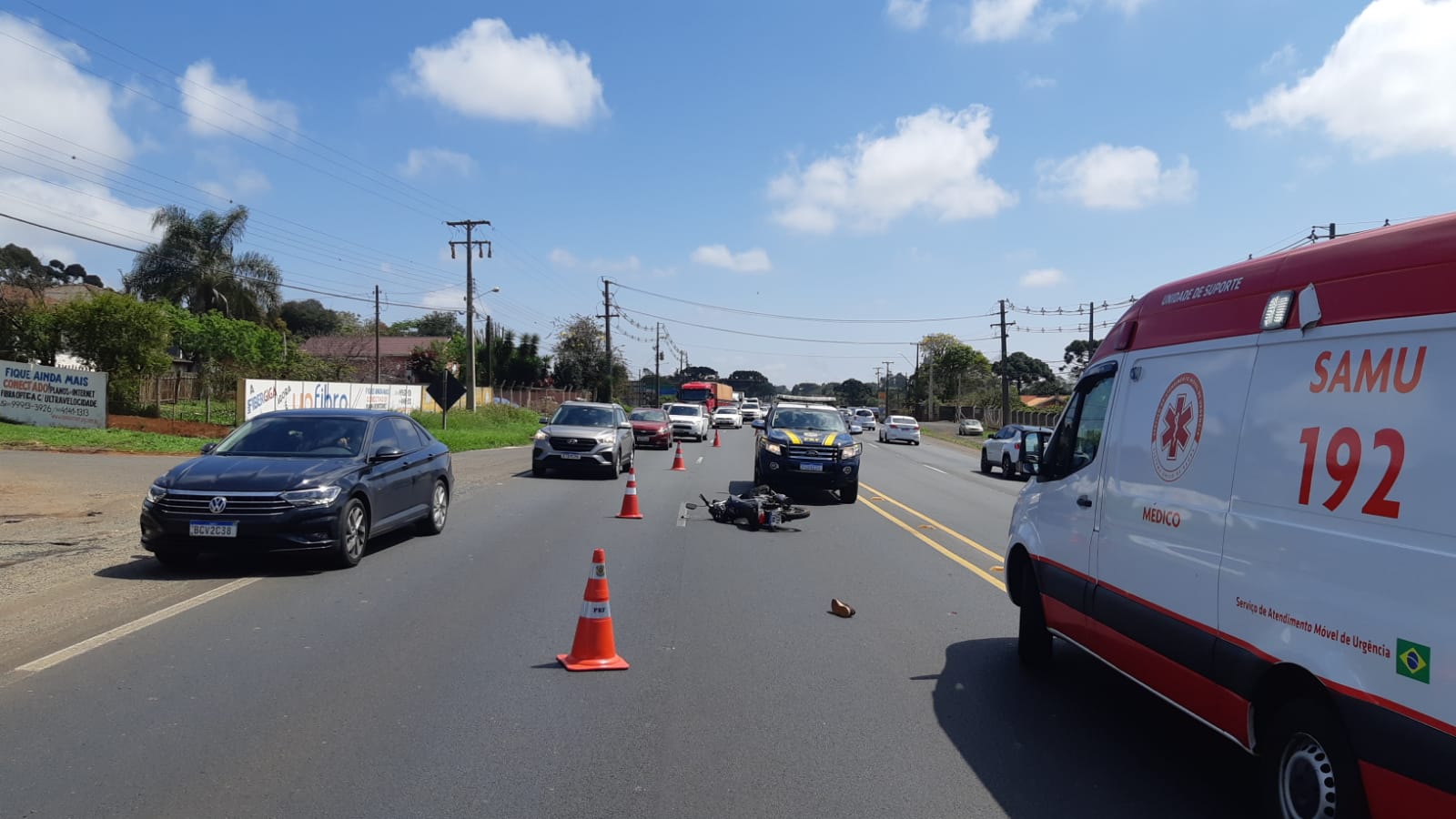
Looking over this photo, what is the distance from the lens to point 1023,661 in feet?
22.1

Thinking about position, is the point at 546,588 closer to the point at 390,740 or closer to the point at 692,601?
the point at 692,601

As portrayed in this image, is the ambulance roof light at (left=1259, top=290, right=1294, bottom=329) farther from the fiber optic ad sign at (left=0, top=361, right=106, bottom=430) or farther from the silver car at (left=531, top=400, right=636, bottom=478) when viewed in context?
the fiber optic ad sign at (left=0, top=361, right=106, bottom=430)

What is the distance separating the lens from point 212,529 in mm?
8812

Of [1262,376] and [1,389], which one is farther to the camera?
[1,389]

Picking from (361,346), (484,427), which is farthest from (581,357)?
(484,427)

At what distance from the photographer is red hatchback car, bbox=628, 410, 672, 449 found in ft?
112

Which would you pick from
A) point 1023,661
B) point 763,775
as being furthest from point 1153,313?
point 763,775

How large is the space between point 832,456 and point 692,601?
8.56 metres

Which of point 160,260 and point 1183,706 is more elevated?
point 160,260

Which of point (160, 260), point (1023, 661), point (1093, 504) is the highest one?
point (160, 260)

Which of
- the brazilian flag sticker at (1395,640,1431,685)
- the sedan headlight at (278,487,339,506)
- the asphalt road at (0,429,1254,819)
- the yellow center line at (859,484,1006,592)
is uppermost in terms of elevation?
the brazilian flag sticker at (1395,640,1431,685)

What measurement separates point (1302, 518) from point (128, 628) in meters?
7.30

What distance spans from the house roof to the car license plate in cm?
6953

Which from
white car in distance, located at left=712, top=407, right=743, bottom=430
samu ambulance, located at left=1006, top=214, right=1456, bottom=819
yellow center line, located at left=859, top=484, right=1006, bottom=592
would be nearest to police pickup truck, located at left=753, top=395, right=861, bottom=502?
yellow center line, located at left=859, top=484, right=1006, bottom=592
